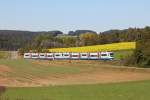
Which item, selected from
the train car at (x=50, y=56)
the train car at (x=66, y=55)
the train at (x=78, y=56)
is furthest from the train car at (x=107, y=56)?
the train car at (x=50, y=56)

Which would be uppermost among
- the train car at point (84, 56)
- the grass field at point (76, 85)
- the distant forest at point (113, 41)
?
the distant forest at point (113, 41)

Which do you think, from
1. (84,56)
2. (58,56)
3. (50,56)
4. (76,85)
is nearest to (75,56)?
(84,56)

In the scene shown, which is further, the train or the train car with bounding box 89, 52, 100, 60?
the train car with bounding box 89, 52, 100, 60

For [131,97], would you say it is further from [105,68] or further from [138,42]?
[138,42]

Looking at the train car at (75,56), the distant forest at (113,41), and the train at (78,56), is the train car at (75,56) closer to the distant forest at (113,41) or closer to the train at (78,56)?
the train at (78,56)

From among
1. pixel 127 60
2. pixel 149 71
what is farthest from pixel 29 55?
pixel 149 71

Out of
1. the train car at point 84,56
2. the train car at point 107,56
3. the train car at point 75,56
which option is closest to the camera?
the train car at point 107,56

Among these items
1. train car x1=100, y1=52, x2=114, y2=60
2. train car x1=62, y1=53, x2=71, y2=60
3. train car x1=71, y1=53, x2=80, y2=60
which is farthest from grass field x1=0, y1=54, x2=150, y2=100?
train car x1=62, y1=53, x2=71, y2=60

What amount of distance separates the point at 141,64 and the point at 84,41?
72.2m

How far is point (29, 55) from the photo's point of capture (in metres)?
107

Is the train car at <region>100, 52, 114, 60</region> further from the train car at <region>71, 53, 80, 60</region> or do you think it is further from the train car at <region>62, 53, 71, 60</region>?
the train car at <region>62, 53, 71, 60</region>

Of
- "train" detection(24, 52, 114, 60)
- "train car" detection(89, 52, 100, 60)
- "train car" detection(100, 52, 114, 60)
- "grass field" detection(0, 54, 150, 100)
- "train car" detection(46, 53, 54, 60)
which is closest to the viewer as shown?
"grass field" detection(0, 54, 150, 100)

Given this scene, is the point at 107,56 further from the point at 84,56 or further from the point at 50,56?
the point at 50,56

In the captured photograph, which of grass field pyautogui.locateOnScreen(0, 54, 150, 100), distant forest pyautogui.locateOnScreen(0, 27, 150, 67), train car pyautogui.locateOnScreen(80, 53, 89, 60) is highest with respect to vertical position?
distant forest pyautogui.locateOnScreen(0, 27, 150, 67)
